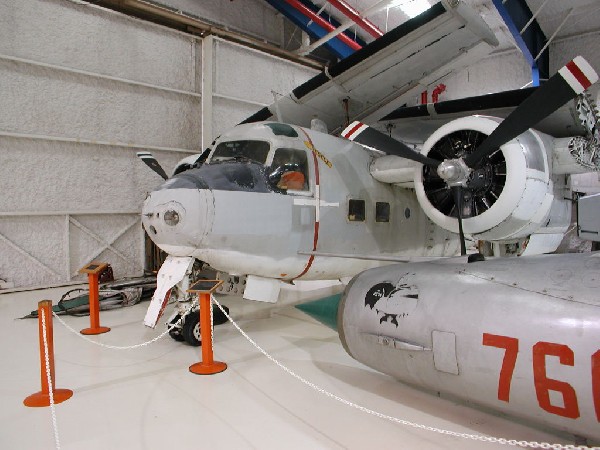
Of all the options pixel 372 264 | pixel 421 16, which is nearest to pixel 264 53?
pixel 421 16

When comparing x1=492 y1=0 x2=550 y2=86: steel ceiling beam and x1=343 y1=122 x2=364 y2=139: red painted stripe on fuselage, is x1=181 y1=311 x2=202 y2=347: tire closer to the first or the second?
x1=343 y1=122 x2=364 y2=139: red painted stripe on fuselage

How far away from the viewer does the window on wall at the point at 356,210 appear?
618 cm

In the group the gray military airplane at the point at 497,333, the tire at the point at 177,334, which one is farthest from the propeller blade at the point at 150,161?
the gray military airplane at the point at 497,333

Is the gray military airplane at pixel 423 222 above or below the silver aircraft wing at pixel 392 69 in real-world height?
below

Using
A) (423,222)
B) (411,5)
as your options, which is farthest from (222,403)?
(411,5)

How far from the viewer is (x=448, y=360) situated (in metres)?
3.19

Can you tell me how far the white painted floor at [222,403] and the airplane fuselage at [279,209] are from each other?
1.22 metres

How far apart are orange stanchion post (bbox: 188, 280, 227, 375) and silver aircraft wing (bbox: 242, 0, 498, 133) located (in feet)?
14.7

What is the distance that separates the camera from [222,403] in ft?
13.1

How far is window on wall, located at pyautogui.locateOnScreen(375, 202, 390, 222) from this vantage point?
6586 millimetres

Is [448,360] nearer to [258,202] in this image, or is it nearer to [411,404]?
[411,404]

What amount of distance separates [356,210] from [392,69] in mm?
2747

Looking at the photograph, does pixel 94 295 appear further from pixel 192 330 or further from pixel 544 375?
pixel 544 375

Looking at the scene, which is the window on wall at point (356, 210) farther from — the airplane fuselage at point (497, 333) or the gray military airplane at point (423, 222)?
the airplane fuselage at point (497, 333)
